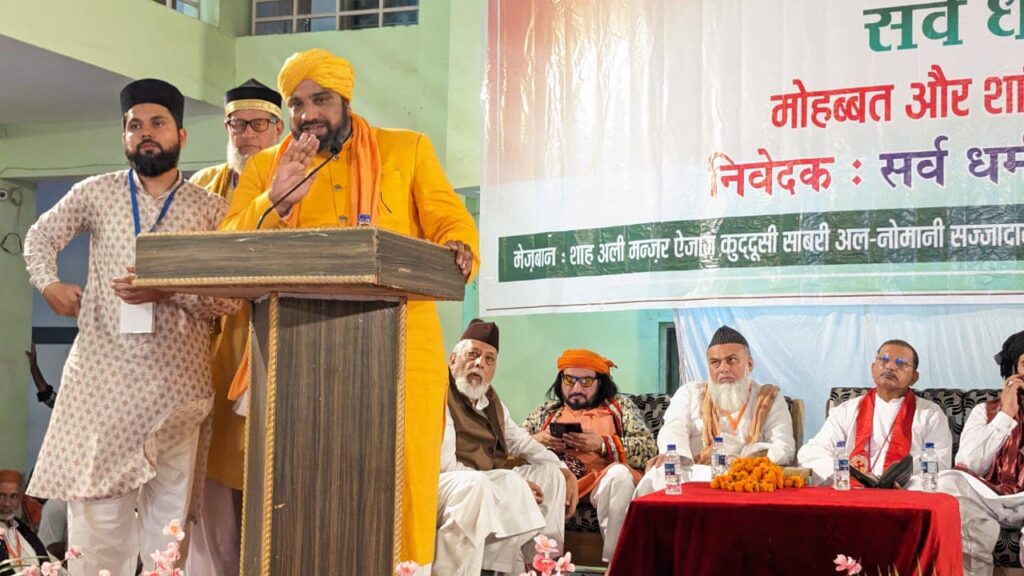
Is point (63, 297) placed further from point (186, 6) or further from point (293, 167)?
point (186, 6)

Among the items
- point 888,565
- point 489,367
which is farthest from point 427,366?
point 489,367

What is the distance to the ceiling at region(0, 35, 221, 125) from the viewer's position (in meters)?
6.27

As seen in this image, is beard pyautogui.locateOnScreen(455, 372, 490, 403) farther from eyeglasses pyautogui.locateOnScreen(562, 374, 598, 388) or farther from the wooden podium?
the wooden podium

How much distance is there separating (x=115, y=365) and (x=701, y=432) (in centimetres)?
324

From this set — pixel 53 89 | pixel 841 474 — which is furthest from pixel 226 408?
pixel 53 89

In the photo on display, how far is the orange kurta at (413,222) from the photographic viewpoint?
2.68 m

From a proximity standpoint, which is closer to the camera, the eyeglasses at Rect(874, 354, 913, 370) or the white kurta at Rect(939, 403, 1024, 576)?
the white kurta at Rect(939, 403, 1024, 576)

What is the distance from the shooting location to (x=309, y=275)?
2209 millimetres

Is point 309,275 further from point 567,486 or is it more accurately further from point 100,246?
point 567,486

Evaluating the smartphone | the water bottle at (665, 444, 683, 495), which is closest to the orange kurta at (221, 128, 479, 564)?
the water bottle at (665, 444, 683, 495)

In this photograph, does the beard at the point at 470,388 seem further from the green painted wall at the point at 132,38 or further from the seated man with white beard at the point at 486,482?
the green painted wall at the point at 132,38

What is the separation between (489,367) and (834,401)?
62.7 inches

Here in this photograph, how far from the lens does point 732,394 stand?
5.71m

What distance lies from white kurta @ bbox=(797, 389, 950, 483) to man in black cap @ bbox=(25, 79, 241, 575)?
3.10 metres
